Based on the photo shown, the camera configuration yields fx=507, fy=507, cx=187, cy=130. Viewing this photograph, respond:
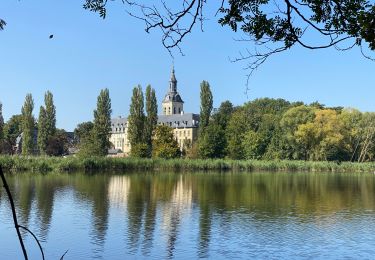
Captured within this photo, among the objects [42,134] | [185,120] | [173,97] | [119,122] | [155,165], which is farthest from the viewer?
[173,97]

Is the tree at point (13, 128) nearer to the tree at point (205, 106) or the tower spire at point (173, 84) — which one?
the tree at point (205, 106)

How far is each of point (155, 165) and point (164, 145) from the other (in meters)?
6.20

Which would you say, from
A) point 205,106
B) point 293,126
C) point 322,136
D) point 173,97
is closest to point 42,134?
point 205,106

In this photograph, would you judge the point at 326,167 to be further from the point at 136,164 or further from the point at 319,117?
the point at 136,164

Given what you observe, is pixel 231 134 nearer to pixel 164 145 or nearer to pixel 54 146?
pixel 164 145

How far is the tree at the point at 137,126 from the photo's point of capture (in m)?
60.6

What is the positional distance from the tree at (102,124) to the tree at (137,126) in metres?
2.82

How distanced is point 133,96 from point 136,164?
12.6 m

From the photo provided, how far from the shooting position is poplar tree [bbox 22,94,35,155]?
64.0 metres

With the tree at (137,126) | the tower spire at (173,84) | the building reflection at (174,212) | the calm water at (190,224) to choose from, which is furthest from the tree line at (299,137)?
the tower spire at (173,84)

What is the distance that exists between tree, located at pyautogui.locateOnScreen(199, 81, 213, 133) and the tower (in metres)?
57.8

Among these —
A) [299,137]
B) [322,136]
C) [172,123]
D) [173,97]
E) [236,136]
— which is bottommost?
[299,137]

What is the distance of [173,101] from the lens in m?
128

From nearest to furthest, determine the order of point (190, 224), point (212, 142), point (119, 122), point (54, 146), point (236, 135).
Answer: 1. point (190, 224)
2. point (212, 142)
3. point (236, 135)
4. point (54, 146)
5. point (119, 122)
